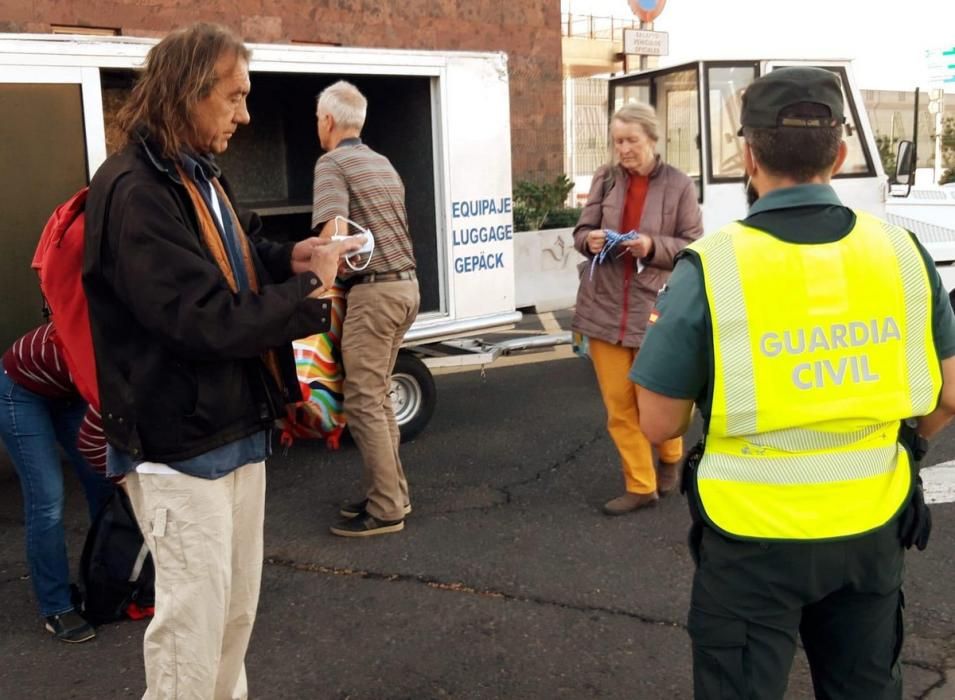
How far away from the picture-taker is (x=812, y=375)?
6.39ft

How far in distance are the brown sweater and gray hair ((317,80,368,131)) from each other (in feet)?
3.77

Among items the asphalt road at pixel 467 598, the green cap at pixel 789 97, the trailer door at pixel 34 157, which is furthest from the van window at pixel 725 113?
the green cap at pixel 789 97

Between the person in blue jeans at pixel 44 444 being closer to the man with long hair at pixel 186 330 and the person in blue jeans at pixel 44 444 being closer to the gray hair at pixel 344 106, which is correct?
the man with long hair at pixel 186 330

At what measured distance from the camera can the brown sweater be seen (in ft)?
15.3

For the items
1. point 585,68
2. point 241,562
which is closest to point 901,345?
point 241,562

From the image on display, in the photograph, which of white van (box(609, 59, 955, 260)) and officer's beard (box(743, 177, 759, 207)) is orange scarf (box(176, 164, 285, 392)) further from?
white van (box(609, 59, 955, 260))

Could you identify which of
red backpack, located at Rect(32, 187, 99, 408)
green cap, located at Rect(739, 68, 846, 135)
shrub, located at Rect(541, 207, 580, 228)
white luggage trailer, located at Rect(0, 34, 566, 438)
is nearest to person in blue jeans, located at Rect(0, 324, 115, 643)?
red backpack, located at Rect(32, 187, 99, 408)

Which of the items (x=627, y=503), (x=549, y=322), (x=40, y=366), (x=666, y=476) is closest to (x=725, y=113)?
(x=666, y=476)

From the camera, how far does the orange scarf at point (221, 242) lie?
238 cm

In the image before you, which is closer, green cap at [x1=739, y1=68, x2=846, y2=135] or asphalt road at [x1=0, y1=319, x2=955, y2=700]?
green cap at [x1=739, y1=68, x2=846, y2=135]

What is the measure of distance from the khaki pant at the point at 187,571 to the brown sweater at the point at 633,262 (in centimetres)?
245

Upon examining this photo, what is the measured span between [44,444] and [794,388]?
8.52 feet

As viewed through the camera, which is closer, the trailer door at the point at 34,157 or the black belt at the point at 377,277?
the black belt at the point at 377,277

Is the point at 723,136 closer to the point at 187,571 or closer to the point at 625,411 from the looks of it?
the point at 625,411
